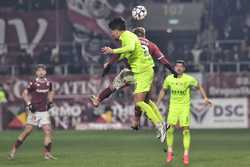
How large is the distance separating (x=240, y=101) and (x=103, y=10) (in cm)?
827

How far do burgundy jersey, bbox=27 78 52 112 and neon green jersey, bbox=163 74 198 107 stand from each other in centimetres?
331

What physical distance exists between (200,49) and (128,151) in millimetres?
16682

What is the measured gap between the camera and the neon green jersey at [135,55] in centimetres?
1594

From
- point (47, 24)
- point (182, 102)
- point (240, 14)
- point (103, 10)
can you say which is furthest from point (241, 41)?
point (182, 102)

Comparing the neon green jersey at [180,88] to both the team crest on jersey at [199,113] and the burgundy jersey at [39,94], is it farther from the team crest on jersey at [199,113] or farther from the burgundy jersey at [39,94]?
the team crest on jersey at [199,113]

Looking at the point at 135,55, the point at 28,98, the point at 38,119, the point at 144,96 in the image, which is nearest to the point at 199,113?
the point at 38,119

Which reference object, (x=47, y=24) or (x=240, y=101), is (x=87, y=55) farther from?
(x=240, y=101)

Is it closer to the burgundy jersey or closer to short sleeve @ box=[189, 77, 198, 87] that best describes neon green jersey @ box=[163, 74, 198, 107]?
short sleeve @ box=[189, 77, 198, 87]

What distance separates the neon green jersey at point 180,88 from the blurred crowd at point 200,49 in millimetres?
19358

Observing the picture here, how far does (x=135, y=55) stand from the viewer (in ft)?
53.9

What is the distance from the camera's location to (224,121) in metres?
36.9

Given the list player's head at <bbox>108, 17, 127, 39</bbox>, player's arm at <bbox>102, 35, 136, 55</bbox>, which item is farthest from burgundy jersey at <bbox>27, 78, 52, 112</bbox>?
player's arm at <bbox>102, 35, 136, 55</bbox>

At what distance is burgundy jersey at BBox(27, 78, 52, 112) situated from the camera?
19625 millimetres

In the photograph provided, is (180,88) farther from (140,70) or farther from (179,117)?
(140,70)
